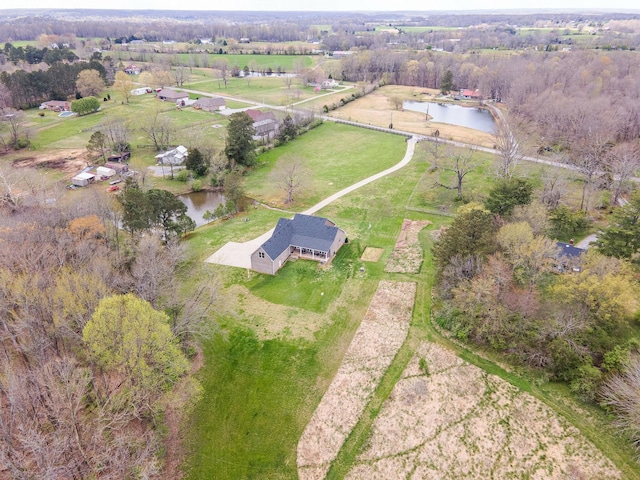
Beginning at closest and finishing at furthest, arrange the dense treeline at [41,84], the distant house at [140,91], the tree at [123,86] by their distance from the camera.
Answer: the dense treeline at [41,84] → the tree at [123,86] → the distant house at [140,91]

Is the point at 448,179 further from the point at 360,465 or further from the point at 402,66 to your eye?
the point at 402,66

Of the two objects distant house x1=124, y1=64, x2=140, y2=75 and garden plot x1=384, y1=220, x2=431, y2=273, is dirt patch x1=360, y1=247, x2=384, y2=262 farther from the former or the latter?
distant house x1=124, y1=64, x2=140, y2=75

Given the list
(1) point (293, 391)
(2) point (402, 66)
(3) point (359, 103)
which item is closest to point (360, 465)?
(1) point (293, 391)

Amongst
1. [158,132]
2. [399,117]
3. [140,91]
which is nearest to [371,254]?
[158,132]

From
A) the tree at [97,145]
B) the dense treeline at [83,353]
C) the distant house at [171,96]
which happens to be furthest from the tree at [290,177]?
the distant house at [171,96]

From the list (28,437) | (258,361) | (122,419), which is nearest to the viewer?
(28,437)

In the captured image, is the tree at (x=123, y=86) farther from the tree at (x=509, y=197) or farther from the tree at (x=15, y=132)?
the tree at (x=509, y=197)
